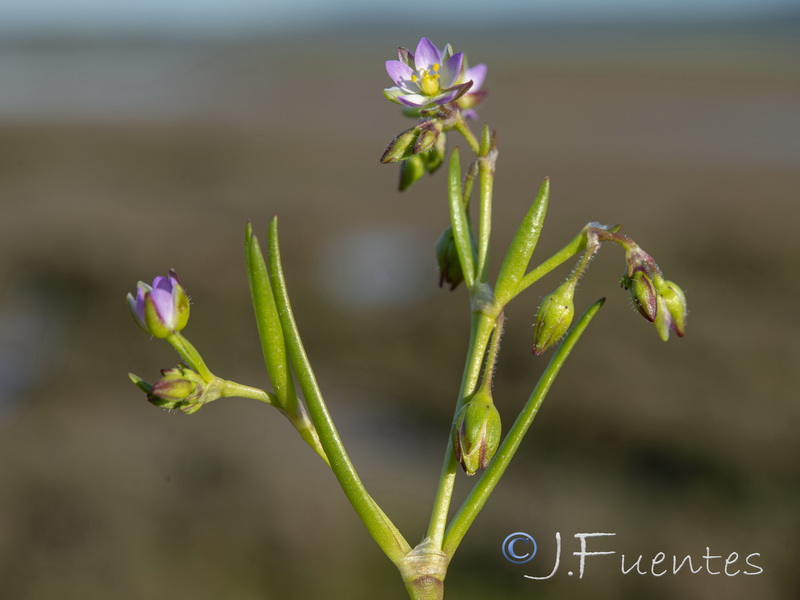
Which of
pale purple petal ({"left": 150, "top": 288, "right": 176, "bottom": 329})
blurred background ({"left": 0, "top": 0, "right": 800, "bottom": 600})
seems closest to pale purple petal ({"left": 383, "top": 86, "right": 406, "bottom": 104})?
pale purple petal ({"left": 150, "top": 288, "right": 176, "bottom": 329})

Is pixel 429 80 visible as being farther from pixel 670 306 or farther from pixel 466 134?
pixel 670 306

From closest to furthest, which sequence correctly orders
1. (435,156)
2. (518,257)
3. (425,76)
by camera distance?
(518,257) < (425,76) < (435,156)

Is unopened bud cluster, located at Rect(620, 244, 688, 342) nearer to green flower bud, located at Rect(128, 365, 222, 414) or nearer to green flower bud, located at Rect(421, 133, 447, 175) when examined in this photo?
green flower bud, located at Rect(421, 133, 447, 175)

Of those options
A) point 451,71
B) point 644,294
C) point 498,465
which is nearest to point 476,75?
point 451,71

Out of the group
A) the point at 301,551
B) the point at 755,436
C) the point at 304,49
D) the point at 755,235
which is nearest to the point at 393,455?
the point at 301,551

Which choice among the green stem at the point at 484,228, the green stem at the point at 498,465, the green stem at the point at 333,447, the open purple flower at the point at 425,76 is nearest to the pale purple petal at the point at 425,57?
the open purple flower at the point at 425,76

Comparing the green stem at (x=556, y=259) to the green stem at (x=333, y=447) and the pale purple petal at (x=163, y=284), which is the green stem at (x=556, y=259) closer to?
the green stem at (x=333, y=447)
